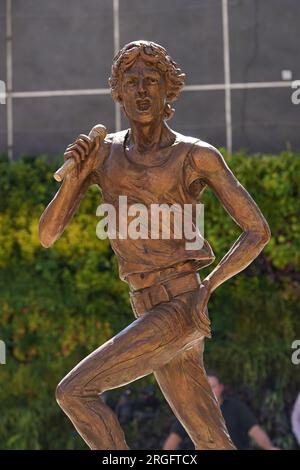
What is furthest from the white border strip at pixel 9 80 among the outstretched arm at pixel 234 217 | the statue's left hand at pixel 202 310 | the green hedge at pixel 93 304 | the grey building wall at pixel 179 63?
the statue's left hand at pixel 202 310

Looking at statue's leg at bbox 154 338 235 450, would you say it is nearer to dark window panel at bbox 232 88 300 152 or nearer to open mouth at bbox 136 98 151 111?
open mouth at bbox 136 98 151 111

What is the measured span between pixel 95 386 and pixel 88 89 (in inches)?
262

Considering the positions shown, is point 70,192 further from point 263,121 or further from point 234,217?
point 263,121

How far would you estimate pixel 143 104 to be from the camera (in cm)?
677

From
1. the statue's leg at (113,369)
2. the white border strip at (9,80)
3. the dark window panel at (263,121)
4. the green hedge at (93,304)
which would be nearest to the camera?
the statue's leg at (113,369)

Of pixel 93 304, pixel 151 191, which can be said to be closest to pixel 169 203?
pixel 151 191

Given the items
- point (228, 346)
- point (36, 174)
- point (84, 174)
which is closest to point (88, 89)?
point (36, 174)

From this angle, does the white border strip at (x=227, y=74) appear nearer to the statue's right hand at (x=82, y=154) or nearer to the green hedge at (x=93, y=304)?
the green hedge at (x=93, y=304)

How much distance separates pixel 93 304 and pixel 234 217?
5.30m

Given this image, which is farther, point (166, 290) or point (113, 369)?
point (166, 290)

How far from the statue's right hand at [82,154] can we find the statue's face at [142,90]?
0.84ft

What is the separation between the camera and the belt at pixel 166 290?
675 cm

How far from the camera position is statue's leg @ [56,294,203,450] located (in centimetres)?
641

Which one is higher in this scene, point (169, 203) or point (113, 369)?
point (169, 203)
